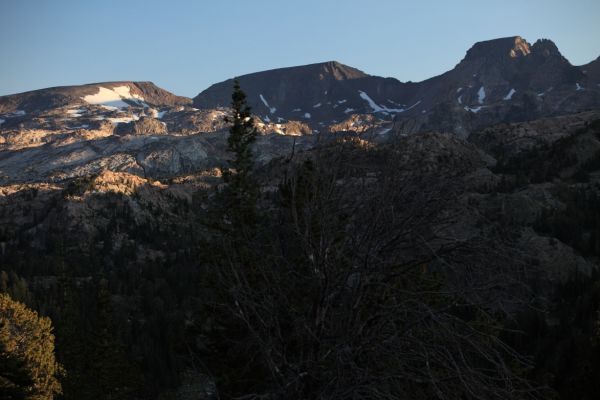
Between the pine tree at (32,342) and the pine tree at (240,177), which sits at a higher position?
the pine tree at (240,177)

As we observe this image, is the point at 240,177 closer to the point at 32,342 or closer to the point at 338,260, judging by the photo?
the point at 338,260

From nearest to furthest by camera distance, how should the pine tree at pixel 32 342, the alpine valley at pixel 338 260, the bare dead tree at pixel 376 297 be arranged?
the bare dead tree at pixel 376 297 → the alpine valley at pixel 338 260 → the pine tree at pixel 32 342

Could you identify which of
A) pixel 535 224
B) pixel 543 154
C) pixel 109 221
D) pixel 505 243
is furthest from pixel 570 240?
pixel 109 221

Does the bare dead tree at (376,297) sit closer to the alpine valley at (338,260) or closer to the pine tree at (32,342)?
the alpine valley at (338,260)

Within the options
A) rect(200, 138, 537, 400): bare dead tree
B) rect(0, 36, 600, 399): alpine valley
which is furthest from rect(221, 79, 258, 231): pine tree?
rect(200, 138, 537, 400): bare dead tree

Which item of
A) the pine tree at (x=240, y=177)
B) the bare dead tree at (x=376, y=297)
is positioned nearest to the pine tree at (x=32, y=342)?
the pine tree at (x=240, y=177)

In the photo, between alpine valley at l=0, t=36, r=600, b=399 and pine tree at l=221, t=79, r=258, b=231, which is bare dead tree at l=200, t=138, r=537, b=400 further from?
pine tree at l=221, t=79, r=258, b=231

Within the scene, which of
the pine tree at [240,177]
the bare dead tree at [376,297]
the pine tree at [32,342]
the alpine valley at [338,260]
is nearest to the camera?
the bare dead tree at [376,297]

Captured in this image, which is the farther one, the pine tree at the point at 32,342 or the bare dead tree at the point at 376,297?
the pine tree at the point at 32,342

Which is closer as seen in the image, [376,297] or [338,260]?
[376,297]

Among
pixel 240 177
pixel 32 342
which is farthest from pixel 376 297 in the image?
pixel 32 342

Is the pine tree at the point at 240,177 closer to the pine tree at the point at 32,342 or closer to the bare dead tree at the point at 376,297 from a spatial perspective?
the bare dead tree at the point at 376,297

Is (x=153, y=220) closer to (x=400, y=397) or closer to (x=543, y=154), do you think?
(x=543, y=154)

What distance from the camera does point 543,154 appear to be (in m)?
144
